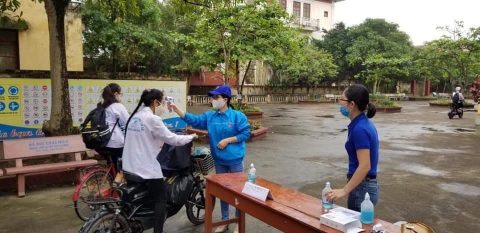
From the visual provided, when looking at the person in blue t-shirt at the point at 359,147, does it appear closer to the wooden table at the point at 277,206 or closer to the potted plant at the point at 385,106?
the wooden table at the point at 277,206

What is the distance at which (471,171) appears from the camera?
348 inches

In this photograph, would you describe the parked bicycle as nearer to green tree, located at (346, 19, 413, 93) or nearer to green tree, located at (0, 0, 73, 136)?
green tree, located at (0, 0, 73, 136)

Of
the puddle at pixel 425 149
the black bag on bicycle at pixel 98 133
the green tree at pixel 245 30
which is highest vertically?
the green tree at pixel 245 30

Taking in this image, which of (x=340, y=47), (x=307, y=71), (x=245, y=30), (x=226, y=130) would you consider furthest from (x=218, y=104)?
(x=340, y=47)

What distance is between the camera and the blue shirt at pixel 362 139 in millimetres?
3186

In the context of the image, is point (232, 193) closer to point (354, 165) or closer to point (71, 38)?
point (354, 165)

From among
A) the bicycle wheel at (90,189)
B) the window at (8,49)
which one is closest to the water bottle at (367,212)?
the bicycle wheel at (90,189)

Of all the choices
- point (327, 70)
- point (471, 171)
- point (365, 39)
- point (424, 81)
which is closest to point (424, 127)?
point (471, 171)

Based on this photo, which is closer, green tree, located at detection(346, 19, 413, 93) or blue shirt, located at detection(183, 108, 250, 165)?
blue shirt, located at detection(183, 108, 250, 165)

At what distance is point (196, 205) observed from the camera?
514 centimetres

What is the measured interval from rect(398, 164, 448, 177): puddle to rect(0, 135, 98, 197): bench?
20.8 ft

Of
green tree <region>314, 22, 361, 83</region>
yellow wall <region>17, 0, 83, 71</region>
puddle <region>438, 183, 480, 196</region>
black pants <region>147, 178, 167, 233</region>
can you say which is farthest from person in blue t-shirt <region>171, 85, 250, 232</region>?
green tree <region>314, 22, 361, 83</region>

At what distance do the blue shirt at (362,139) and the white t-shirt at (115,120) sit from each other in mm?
3304

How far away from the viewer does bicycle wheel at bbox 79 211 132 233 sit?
3873 millimetres
